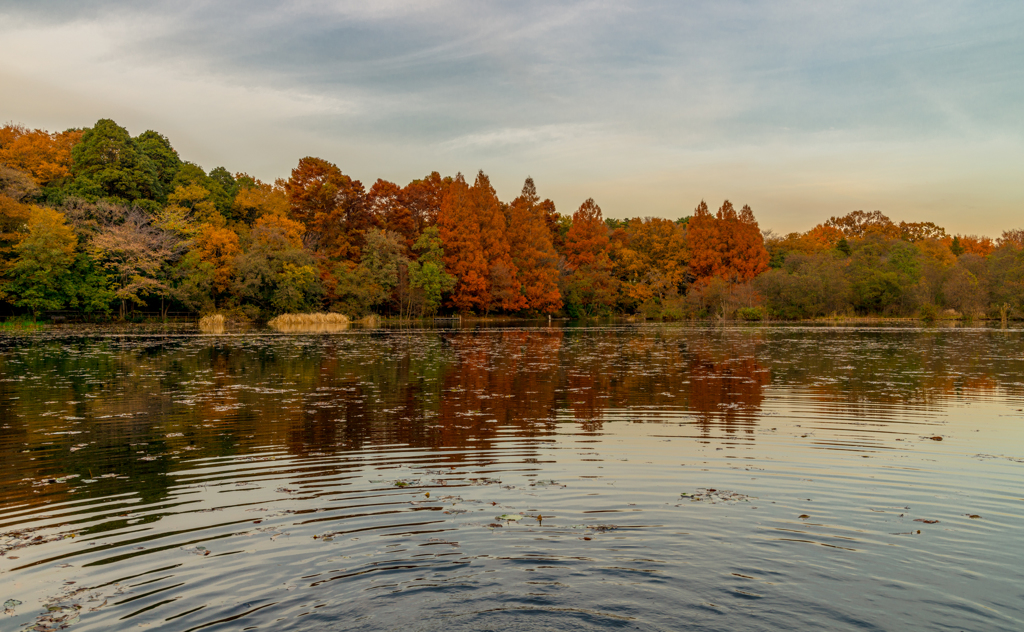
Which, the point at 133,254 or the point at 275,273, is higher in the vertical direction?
the point at 133,254

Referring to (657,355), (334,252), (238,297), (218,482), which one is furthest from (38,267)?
(218,482)

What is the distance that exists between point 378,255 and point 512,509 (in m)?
65.0

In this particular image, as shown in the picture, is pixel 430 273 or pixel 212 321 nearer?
pixel 212 321

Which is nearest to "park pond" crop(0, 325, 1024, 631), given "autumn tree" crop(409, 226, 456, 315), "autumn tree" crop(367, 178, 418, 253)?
"autumn tree" crop(409, 226, 456, 315)

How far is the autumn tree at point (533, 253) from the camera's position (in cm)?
8000

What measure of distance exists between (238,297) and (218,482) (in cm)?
5807

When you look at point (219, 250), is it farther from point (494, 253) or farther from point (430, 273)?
point (494, 253)

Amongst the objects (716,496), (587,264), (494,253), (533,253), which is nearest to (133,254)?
(494,253)

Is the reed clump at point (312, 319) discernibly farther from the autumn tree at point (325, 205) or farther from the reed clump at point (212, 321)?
the autumn tree at point (325, 205)

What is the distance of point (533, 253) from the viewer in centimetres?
8025

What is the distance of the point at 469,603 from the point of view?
16.2ft

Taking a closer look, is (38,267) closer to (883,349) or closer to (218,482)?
(218,482)

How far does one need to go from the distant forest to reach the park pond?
43.8 m

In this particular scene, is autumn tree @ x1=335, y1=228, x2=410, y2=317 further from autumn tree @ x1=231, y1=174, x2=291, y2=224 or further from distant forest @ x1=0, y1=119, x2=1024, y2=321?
autumn tree @ x1=231, y1=174, x2=291, y2=224
